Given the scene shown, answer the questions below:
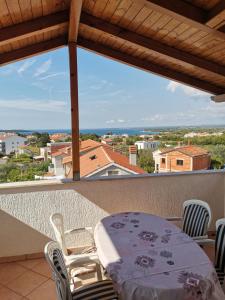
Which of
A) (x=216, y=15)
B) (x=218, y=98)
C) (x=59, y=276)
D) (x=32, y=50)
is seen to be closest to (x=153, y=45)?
(x=216, y=15)

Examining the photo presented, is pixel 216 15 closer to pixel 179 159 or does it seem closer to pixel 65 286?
pixel 179 159

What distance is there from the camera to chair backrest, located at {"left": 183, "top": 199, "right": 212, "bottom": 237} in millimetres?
2475

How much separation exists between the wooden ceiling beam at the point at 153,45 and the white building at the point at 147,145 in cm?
108

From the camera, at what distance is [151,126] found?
3439mm

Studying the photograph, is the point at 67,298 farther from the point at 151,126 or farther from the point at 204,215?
the point at 151,126

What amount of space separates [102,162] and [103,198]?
18.4 inches

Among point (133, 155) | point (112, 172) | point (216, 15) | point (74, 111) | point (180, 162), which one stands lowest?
point (112, 172)

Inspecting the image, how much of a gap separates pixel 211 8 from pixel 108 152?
192 centimetres

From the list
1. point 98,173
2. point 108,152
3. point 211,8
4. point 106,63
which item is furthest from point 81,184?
point 211,8

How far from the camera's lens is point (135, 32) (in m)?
2.69

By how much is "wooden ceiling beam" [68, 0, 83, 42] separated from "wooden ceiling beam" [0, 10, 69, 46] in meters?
0.12

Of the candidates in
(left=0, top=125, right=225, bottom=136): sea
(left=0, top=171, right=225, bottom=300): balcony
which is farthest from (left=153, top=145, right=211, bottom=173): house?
(left=0, top=125, right=225, bottom=136): sea

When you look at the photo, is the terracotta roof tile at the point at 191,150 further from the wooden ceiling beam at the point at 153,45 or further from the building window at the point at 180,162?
the wooden ceiling beam at the point at 153,45

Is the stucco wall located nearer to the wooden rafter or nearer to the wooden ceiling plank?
the wooden rafter
